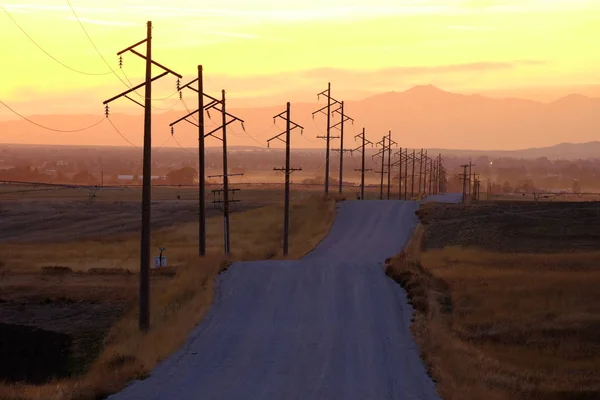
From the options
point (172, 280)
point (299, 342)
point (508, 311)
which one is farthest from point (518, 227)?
point (299, 342)

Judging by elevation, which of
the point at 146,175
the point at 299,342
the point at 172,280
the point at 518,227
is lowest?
the point at 299,342

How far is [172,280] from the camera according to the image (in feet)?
132

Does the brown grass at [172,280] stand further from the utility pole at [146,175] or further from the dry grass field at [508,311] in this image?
the dry grass field at [508,311]

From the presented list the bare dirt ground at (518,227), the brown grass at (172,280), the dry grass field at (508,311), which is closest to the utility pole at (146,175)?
the brown grass at (172,280)

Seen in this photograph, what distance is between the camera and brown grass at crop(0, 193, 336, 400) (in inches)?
821

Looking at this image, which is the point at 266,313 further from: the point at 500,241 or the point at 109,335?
the point at 500,241

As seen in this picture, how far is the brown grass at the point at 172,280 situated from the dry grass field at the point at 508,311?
6998 millimetres

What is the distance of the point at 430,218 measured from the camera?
80500 mm

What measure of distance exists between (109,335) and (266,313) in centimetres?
514

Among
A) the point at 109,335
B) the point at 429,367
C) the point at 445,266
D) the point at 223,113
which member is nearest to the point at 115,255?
the point at 223,113

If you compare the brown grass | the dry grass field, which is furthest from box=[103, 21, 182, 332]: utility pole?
the dry grass field

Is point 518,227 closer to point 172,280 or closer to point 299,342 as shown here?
point 172,280

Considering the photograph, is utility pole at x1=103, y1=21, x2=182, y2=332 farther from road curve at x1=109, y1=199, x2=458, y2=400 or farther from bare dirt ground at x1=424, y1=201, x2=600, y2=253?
bare dirt ground at x1=424, y1=201, x2=600, y2=253

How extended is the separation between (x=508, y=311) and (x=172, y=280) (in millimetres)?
13635
